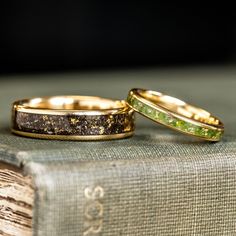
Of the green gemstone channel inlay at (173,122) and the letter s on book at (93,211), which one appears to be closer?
the letter s on book at (93,211)

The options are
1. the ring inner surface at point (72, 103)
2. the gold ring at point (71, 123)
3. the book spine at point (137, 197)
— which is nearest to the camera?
the book spine at point (137, 197)

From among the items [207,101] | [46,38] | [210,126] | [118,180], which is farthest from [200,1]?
[118,180]

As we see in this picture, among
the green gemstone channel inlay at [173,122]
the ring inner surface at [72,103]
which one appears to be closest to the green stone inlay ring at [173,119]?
the green gemstone channel inlay at [173,122]

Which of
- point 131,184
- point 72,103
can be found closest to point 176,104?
point 72,103

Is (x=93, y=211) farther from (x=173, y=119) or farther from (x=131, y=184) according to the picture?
(x=173, y=119)

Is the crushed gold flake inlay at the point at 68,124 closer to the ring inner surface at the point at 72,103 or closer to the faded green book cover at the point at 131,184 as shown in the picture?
the faded green book cover at the point at 131,184

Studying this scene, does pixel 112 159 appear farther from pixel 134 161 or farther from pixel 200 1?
pixel 200 1
